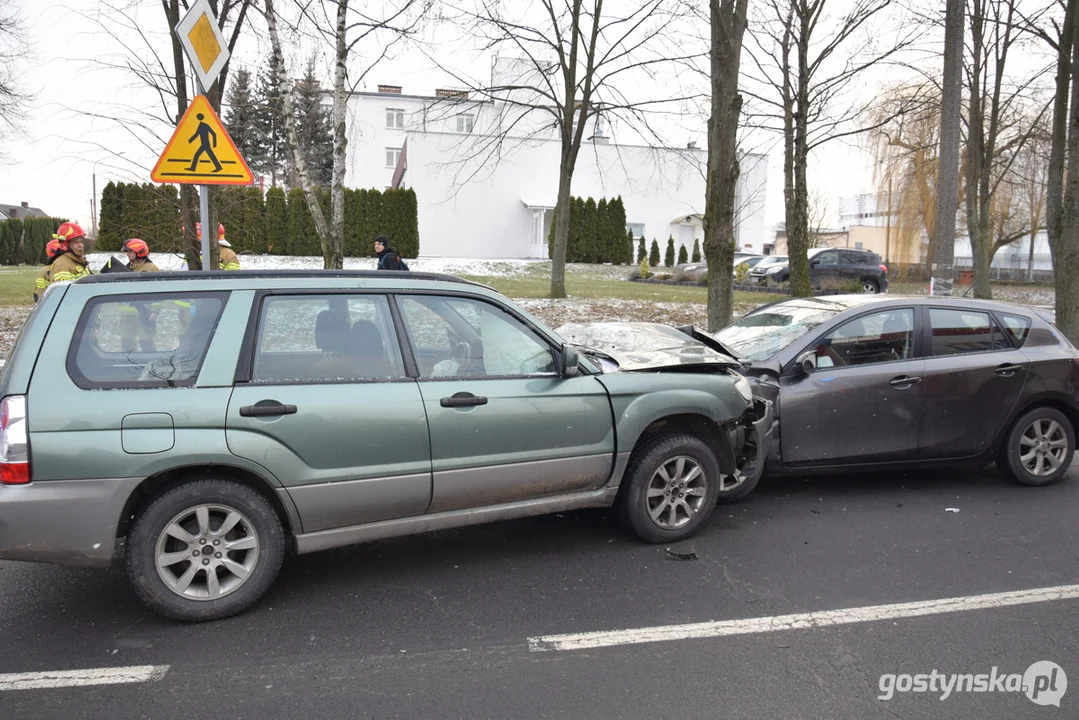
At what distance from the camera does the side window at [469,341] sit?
428 centimetres

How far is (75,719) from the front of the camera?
2.97 m

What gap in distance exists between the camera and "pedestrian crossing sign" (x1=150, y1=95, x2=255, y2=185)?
5863 millimetres

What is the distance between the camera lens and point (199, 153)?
19.5 feet

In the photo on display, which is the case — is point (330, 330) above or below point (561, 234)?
below

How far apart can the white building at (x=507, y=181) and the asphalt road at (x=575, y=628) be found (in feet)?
103

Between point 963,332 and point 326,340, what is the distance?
16.7 feet

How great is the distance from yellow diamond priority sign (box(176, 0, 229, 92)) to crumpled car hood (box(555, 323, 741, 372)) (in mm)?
3465

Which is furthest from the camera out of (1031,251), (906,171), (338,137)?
(1031,251)

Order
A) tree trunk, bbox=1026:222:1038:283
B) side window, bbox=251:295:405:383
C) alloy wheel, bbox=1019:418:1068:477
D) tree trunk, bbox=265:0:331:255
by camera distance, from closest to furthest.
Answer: side window, bbox=251:295:405:383
alloy wheel, bbox=1019:418:1068:477
tree trunk, bbox=265:0:331:255
tree trunk, bbox=1026:222:1038:283

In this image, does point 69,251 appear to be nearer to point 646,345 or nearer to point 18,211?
point 646,345

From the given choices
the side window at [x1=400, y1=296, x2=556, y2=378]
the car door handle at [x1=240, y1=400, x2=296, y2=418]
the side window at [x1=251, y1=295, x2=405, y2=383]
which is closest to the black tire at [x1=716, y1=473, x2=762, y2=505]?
the side window at [x1=400, y1=296, x2=556, y2=378]

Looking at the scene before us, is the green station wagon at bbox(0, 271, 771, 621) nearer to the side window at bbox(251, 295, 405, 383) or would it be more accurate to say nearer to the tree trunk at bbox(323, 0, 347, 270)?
the side window at bbox(251, 295, 405, 383)

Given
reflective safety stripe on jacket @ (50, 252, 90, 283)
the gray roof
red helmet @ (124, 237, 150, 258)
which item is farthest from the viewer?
the gray roof

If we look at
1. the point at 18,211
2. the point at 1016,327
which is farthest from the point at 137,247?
the point at 18,211
